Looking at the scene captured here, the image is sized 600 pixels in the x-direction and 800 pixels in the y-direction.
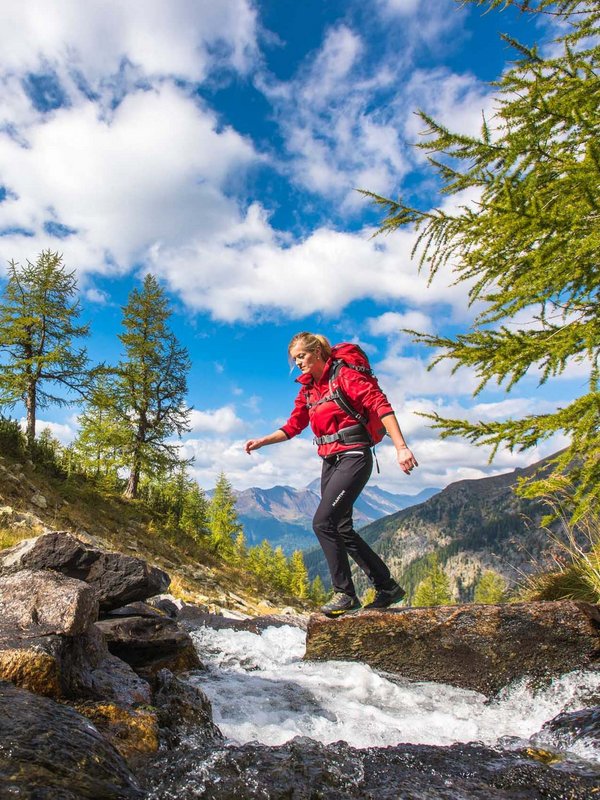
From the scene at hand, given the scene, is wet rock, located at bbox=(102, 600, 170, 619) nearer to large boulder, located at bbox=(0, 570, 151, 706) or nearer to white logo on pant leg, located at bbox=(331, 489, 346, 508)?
large boulder, located at bbox=(0, 570, 151, 706)

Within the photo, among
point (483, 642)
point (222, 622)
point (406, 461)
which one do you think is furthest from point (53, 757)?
point (222, 622)

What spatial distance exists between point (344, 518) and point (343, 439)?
3.35 ft

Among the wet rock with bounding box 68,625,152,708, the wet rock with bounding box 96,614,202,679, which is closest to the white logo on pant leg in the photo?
the wet rock with bounding box 96,614,202,679

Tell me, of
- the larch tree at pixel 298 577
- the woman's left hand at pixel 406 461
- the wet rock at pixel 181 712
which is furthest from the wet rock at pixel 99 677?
the larch tree at pixel 298 577

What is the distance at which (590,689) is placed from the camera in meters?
4.56

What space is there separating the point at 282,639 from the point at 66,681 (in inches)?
215

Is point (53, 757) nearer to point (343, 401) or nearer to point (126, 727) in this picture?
point (126, 727)

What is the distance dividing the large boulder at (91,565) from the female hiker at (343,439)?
8.50 feet

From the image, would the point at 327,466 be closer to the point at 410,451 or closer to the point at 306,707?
the point at 410,451

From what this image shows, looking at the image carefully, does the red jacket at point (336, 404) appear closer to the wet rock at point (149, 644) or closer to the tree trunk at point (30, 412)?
the wet rock at point (149, 644)

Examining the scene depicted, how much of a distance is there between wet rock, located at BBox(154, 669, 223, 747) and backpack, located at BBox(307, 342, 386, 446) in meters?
3.30

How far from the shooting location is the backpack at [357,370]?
222 inches

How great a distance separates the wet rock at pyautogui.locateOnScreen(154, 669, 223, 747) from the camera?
3281 mm

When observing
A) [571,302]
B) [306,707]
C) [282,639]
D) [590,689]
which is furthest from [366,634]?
[571,302]
